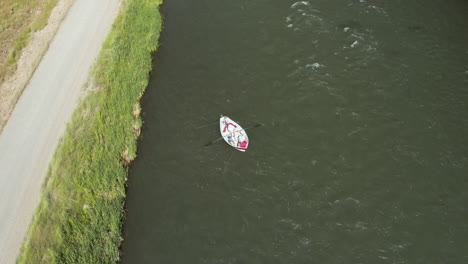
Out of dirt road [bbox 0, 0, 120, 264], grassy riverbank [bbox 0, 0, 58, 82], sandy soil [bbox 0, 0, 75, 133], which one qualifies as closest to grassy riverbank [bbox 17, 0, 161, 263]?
dirt road [bbox 0, 0, 120, 264]

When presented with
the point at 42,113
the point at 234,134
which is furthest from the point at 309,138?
the point at 42,113

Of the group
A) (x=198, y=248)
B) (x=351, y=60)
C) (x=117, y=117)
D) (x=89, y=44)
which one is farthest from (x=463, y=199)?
(x=89, y=44)

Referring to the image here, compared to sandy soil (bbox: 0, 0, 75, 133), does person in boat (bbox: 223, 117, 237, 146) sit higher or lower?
lower

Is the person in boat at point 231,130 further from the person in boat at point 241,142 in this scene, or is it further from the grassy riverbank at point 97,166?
the grassy riverbank at point 97,166

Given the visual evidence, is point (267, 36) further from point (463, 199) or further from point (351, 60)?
point (463, 199)

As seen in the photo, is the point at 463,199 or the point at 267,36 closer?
the point at 463,199

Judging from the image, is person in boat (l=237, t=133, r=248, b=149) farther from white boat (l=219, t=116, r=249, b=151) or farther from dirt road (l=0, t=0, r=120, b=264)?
dirt road (l=0, t=0, r=120, b=264)
